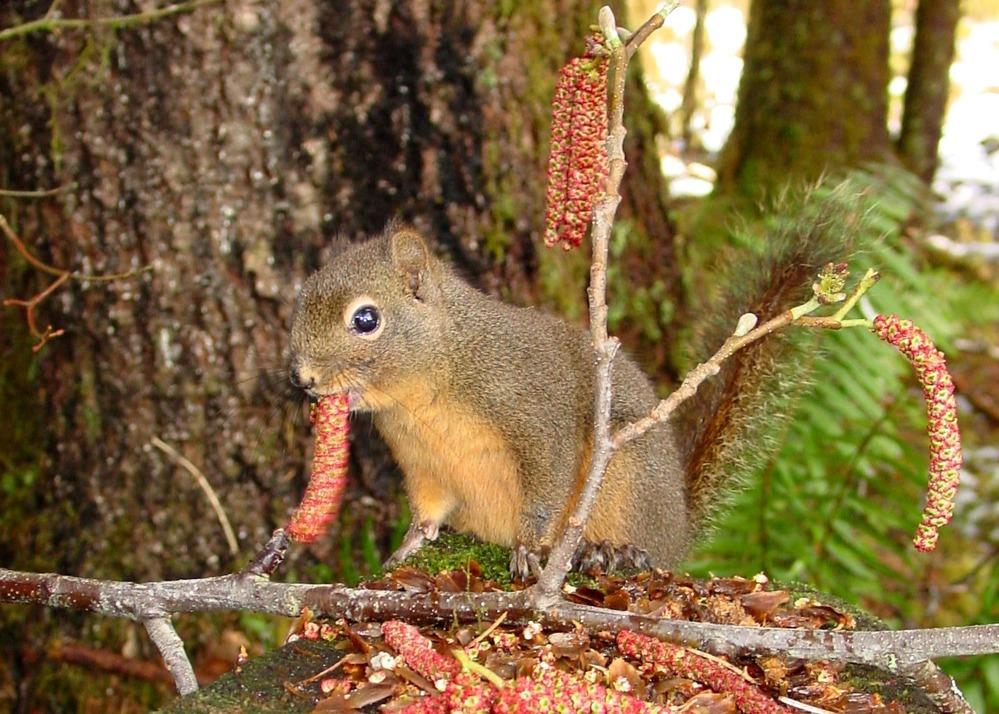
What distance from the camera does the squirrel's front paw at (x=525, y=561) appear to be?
2045mm

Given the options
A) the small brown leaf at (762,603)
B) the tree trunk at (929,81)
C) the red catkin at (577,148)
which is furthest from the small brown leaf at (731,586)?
the tree trunk at (929,81)

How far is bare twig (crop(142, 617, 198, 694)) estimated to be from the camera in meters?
1.59

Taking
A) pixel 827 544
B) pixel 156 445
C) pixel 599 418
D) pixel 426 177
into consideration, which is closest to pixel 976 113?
pixel 827 544

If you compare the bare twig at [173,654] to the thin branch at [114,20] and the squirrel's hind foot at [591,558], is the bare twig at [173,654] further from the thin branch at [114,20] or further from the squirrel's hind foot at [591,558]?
the thin branch at [114,20]

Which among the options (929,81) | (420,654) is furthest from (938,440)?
(929,81)

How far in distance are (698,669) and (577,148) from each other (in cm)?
72

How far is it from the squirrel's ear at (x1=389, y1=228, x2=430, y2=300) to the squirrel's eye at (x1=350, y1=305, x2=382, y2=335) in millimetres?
129

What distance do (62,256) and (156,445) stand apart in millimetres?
593

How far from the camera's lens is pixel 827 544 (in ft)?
12.1

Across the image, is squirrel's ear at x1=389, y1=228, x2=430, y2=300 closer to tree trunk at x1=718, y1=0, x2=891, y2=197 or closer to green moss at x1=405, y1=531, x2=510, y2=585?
green moss at x1=405, y1=531, x2=510, y2=585

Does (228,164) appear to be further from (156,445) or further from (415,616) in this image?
(415,616)

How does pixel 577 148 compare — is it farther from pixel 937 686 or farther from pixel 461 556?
pixel 461 556

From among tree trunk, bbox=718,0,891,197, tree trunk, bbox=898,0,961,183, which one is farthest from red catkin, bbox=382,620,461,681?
tree trunk, bbox=898,0,961,183

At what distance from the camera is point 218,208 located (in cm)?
309
